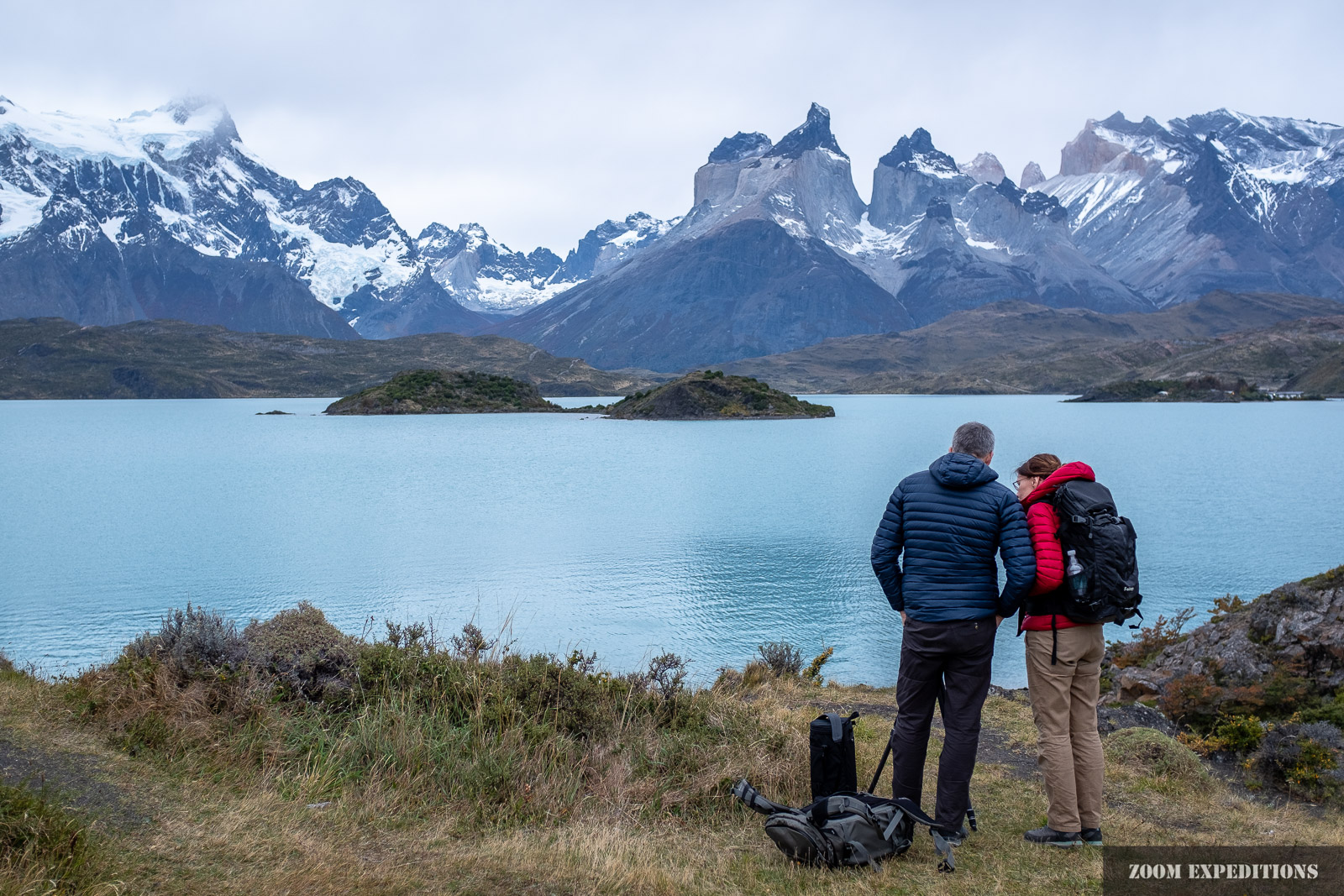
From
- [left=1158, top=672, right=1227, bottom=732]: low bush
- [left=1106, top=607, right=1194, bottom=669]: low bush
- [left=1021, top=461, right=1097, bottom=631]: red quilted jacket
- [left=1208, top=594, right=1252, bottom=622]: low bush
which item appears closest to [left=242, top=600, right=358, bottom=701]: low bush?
[left=1021, top=461, right=1097, bottom=631]: red quilted jacket

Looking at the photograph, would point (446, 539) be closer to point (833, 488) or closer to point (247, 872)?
point (833, 488)

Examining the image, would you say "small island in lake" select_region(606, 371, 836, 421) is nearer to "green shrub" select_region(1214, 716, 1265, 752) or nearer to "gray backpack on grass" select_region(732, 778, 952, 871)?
"green shrub" select_region(1214, 716, 1265, 752)

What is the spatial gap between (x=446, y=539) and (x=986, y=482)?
96.2 ft

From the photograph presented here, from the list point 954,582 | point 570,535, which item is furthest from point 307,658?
point 570,535

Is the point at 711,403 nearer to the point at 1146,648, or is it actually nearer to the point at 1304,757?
the point at 1146,648

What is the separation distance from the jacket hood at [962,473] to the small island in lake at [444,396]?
134568mm

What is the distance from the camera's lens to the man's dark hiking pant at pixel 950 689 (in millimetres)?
6426

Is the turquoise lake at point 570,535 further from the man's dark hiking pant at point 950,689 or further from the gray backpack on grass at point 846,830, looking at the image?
the gray backpack on grass at point 846,830

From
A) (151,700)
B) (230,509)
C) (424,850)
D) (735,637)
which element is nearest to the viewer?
(424,850)

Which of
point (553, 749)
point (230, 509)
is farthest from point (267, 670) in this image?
point (230, 509)

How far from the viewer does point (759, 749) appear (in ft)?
27.1

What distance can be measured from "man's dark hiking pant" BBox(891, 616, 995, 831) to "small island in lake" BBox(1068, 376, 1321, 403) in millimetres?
187710

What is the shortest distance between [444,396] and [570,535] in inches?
4377

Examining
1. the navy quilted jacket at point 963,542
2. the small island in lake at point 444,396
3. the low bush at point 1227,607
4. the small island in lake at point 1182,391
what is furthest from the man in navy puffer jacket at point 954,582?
the small island in lake at point 1182,391
